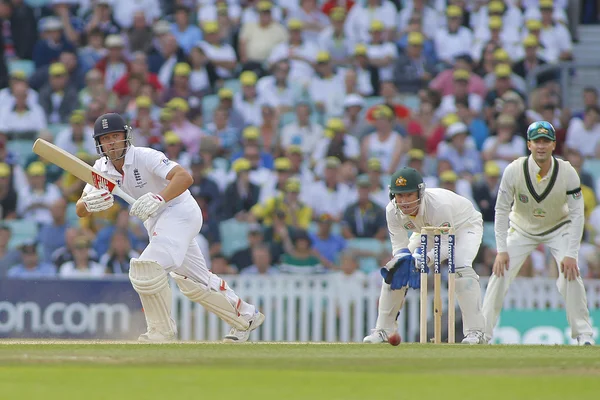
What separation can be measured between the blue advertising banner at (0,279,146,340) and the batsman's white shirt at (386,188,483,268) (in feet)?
12.9

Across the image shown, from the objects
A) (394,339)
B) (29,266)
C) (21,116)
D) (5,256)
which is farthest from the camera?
(21,116)

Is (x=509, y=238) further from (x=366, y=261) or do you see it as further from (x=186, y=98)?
(x=186, y=98)

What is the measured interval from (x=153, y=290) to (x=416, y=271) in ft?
6.57

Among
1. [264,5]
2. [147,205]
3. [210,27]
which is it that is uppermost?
[264,5]

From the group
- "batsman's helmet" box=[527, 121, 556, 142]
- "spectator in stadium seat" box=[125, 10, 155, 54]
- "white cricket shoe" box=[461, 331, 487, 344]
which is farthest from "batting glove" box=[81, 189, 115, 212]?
"spectator in stadium seat" box=[125, 10, 155, 54]

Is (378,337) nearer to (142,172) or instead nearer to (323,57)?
(142,172)

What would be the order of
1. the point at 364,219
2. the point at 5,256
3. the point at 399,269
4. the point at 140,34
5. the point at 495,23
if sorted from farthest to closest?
the point at 140,34, the point at 495,23, the point at 364,219, the point at 5,256, the point at 399,269

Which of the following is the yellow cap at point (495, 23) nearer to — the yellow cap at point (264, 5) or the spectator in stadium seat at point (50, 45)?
the yellow cap at point (264, 5)

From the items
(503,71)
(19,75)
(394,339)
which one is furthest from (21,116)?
(394,339)

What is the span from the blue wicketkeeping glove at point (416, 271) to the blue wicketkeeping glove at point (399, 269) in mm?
29

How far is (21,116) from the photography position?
15281 millimetres

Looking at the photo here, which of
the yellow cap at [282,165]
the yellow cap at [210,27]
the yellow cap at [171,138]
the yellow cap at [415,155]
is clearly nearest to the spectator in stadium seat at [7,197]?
the yellow cap at [171,138]

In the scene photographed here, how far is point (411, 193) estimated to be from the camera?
362 inches

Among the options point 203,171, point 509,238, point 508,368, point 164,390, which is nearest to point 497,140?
point 203,171
